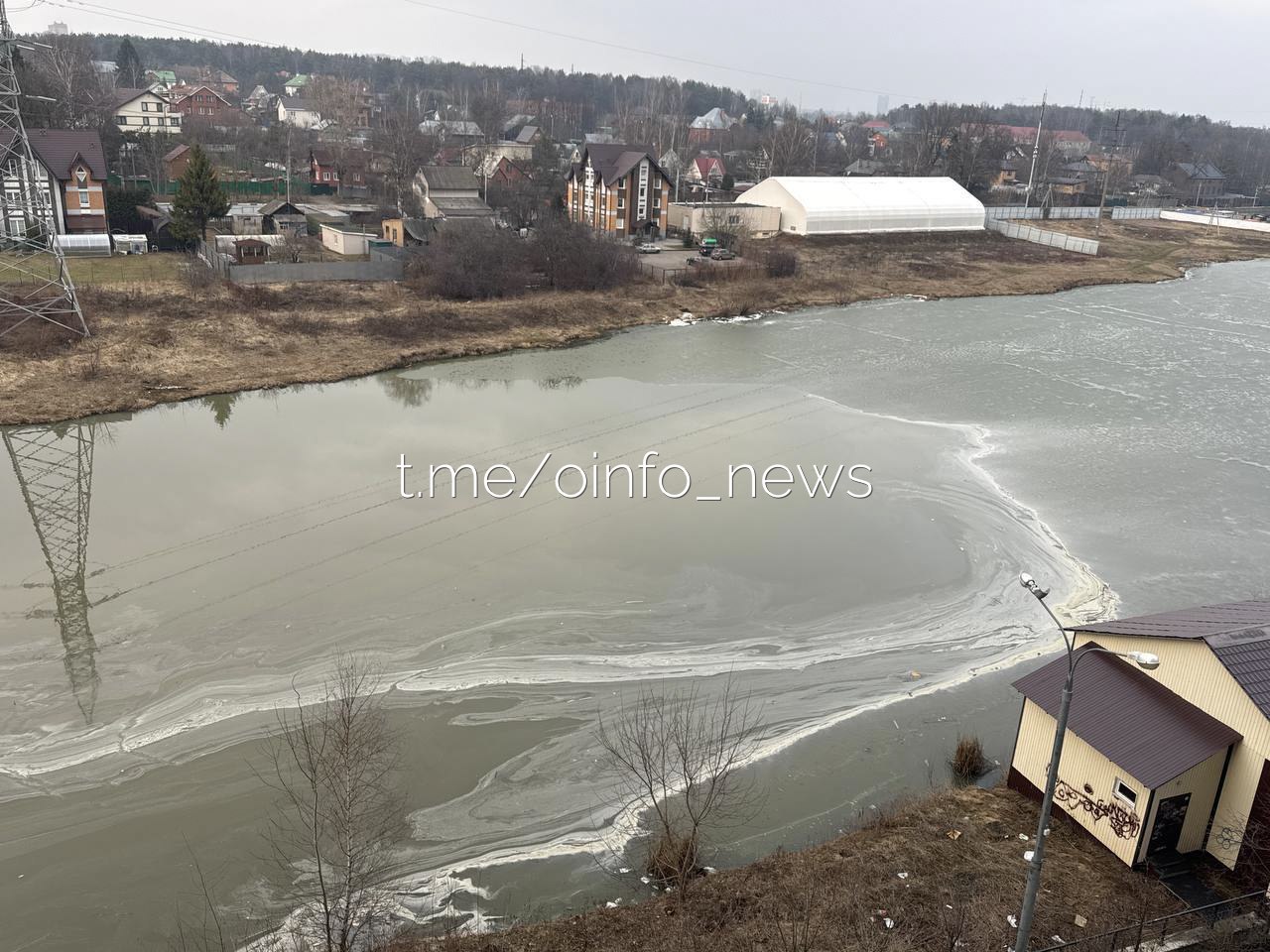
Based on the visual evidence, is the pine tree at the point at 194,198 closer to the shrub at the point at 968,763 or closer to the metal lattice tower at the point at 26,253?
the metal lattice tower at the point at 26,253

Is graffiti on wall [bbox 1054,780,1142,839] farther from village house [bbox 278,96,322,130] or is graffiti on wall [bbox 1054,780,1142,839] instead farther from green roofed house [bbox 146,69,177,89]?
green roofed house [bbox 146,69,177,89]

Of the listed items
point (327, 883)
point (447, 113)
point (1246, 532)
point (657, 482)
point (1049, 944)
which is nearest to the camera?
point (1049, 944)

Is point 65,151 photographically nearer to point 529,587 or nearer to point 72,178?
point 72,178

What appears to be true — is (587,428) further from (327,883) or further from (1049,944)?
(1049,944)

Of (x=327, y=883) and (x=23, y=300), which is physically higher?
(x=23, y=300)

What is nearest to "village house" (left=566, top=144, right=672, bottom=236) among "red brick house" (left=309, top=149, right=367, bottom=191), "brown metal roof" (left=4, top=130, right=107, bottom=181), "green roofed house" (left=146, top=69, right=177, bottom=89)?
"red brick house" (left=309, top=149, right=367, bottom=191)

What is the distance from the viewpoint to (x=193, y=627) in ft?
39.4

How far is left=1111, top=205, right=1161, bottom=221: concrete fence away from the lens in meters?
63.0

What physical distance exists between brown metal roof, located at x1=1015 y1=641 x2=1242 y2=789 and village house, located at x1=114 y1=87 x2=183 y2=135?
7247 cm

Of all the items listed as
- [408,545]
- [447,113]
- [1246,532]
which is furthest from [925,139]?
[408,545]

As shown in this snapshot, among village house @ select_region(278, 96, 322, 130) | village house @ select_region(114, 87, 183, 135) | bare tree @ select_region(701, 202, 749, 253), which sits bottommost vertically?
bare tree @ select_region(701, 202, 749, 253)

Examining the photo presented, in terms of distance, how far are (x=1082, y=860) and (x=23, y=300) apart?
2857cm

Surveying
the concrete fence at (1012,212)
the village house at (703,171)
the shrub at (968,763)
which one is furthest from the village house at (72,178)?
the concrete fence at (1012,212)

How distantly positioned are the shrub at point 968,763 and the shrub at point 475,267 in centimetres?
2435
